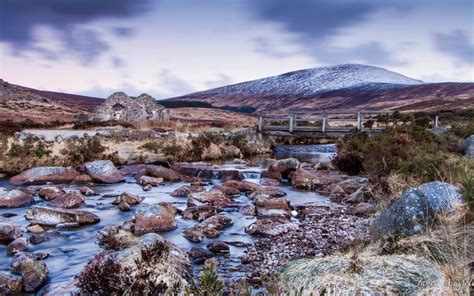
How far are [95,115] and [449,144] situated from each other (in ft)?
128

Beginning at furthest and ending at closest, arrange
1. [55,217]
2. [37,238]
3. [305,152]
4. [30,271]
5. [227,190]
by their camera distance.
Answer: [305,152] < [227,190] < [55,217] < [37,238] < [30,271]

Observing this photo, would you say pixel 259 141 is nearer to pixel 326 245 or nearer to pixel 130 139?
pixel 130 139

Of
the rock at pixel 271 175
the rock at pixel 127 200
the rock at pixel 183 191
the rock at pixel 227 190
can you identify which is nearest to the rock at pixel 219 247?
the rock at pixel 127 200

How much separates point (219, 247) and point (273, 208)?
3939 mm

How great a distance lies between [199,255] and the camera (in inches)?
348

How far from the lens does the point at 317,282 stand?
4965mm

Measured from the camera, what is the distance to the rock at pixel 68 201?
13.2 m

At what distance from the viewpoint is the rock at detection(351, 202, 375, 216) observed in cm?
1211

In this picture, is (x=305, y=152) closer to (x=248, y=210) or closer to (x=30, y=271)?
(x=248, y=210)

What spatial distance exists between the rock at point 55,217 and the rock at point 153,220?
1.53 metres

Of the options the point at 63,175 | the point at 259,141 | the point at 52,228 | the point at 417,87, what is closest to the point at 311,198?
the point at 52,228

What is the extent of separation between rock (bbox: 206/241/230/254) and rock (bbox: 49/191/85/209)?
224 inches

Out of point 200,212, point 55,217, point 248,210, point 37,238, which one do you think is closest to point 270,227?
point 248,210

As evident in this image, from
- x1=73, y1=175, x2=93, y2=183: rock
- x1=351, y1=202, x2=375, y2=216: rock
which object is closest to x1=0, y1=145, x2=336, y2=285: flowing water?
x1=73, y1=175, x2=93, y2=183: rock
